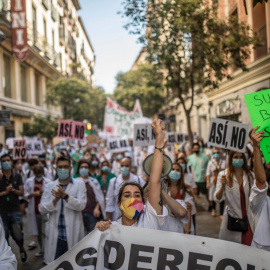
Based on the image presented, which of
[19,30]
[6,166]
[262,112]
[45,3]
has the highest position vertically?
[45,3]

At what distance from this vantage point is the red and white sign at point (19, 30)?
1827cm

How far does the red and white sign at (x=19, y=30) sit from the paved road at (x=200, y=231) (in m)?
9.84

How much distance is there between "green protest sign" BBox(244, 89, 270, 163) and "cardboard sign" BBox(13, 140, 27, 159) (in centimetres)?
852

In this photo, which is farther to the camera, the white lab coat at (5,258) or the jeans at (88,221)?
the jeans at (88,221)

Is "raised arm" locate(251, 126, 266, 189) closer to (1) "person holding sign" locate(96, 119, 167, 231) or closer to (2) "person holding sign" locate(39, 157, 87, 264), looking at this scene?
(1) "person holding sign" locate(96, 119, 167, 231)

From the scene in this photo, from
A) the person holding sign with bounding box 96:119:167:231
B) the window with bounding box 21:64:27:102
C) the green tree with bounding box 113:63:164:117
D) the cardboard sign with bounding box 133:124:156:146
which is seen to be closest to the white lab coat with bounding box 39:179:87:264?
the person holding sign with bounding box 96:119:167:231

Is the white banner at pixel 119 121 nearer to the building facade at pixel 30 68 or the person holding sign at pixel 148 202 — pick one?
the building facade at pixel 30 68

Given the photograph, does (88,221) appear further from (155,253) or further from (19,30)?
(19,30)

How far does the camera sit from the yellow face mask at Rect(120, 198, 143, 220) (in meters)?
3.26

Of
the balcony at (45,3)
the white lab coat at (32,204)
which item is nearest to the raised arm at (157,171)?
the white lab coat at (32,204)

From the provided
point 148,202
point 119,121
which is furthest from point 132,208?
point 119,121

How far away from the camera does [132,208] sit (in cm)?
327

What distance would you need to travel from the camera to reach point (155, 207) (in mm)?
3145

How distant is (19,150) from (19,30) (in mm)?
9228
